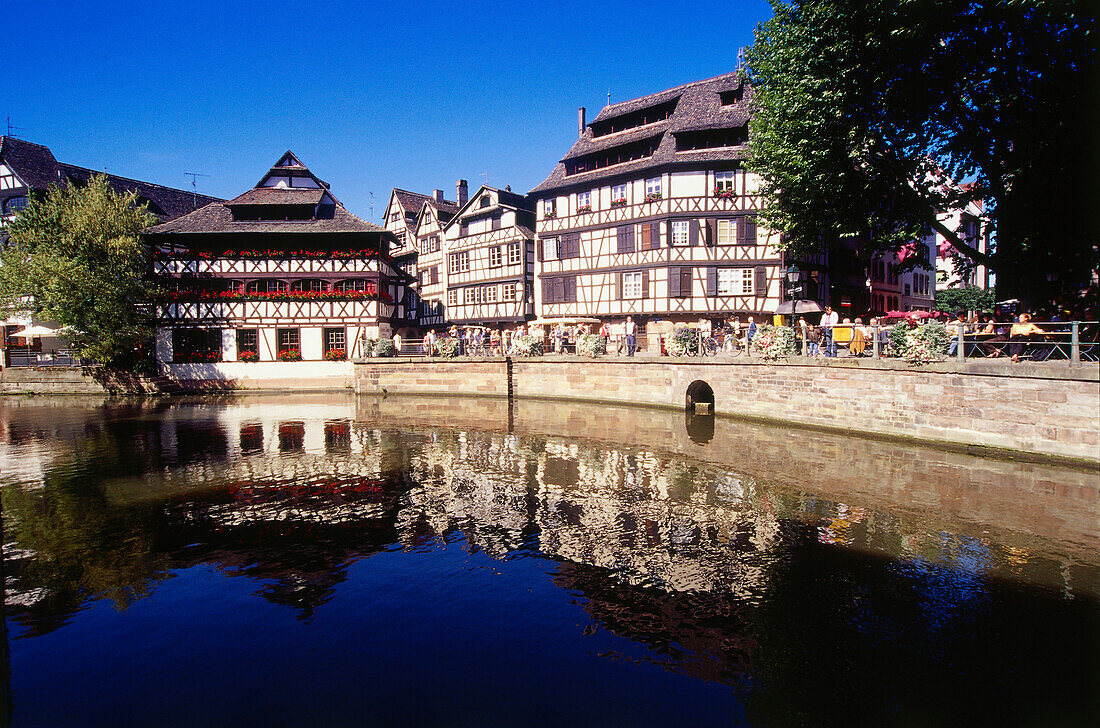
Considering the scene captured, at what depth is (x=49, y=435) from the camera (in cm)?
2314

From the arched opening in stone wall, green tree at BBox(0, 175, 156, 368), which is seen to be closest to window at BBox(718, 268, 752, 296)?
the arched opening in stone wall

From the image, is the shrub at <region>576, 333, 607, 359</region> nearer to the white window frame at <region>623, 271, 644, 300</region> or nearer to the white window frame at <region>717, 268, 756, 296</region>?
the white window frame at <region>623, 271, 644, 300</region>

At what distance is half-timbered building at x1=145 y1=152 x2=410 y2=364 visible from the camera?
1550 inches

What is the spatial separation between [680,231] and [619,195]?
457 centimetres

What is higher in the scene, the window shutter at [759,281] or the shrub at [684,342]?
the window shutter at [759,281]

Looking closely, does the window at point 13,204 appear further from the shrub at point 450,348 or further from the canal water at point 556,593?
the canal water at point 556,593

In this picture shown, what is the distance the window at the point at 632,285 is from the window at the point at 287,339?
→ 67.4 feet

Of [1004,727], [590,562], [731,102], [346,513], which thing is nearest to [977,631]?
[1004,727]

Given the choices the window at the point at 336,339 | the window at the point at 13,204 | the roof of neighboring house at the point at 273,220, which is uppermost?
the window at the point at 13,204

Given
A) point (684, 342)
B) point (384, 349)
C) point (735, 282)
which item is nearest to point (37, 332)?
point (384, 349)

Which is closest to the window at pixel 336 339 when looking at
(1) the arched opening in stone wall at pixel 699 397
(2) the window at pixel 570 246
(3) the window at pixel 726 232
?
(2) the window at pixel 570 246

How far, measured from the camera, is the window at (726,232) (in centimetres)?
3409

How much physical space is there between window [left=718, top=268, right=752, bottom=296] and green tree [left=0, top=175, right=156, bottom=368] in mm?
33413

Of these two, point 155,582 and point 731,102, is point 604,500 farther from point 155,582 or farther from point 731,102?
point 731,102
